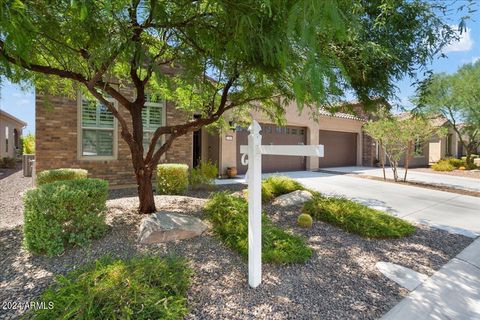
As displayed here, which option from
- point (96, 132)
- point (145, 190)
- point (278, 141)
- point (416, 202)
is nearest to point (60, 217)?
point (145, 190)

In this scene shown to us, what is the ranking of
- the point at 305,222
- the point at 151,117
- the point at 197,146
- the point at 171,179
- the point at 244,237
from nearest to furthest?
1. the point at 244,237
2. the point at 305,222
3. the point at 171,179
4. the point at 151,117
5. the point at 197,146

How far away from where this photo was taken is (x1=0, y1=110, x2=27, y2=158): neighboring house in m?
18.1

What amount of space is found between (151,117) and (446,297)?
29.5ft

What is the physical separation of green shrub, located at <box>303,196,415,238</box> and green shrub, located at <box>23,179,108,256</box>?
3.98 metres

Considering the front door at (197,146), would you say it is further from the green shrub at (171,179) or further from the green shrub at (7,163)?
the green shrub at (7,163)

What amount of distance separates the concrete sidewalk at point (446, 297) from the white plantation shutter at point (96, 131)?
28.6 feet

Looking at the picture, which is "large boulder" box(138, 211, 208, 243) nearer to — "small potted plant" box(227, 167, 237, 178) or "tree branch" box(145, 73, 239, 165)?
"tree branch" box(145, 73, 239, 165)

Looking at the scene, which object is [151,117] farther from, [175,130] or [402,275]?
[402,275]

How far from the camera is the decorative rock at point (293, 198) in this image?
662cm

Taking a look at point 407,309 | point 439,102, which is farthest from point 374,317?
point 439,102

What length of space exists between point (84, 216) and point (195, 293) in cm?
194

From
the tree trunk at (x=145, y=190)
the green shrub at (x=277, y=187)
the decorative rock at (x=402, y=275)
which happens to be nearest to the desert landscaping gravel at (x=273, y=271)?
the decorative rock at (x=402, y=275)

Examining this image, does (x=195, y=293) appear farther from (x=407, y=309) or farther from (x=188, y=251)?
(x=407, y=309)

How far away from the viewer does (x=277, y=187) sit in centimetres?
738
